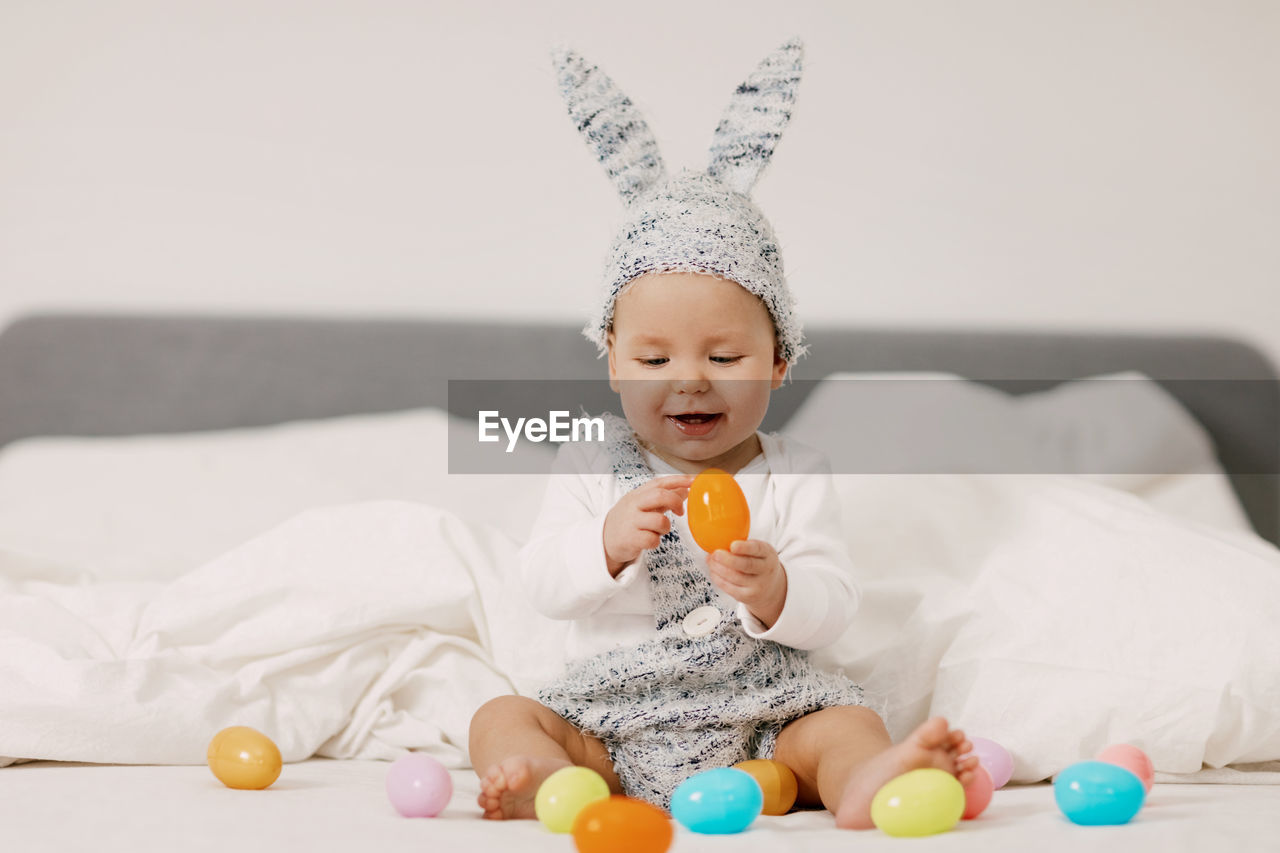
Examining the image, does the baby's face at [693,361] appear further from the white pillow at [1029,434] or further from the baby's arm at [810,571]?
the white pillow at [1029,434]

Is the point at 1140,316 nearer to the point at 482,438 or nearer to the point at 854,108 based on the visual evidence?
the point at 854,108

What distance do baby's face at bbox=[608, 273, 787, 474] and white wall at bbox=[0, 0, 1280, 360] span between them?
900mm

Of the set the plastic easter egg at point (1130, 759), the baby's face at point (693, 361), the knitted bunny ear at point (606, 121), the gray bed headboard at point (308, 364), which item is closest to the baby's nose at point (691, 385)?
the baby's face at point (693, 361)

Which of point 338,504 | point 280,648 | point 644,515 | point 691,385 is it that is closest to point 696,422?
point 691,385

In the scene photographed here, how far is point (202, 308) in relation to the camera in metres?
1.95

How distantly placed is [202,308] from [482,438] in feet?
1.93

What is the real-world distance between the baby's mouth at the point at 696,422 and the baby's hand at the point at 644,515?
0.11 meters

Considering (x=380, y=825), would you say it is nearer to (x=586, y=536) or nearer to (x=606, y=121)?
(x=586, y=536)

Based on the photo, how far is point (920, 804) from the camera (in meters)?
0.71

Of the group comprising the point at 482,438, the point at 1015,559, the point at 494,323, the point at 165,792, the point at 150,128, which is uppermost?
the point at 150,128

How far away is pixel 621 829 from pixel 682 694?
1.18ft

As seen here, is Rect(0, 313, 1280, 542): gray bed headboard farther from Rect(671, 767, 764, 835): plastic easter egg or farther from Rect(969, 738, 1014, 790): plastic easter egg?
Rect(671, 767, 764, 835): plastic easter egg

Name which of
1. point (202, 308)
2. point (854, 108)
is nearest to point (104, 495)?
point (202, 308)

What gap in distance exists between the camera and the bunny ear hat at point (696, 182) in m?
1.06
